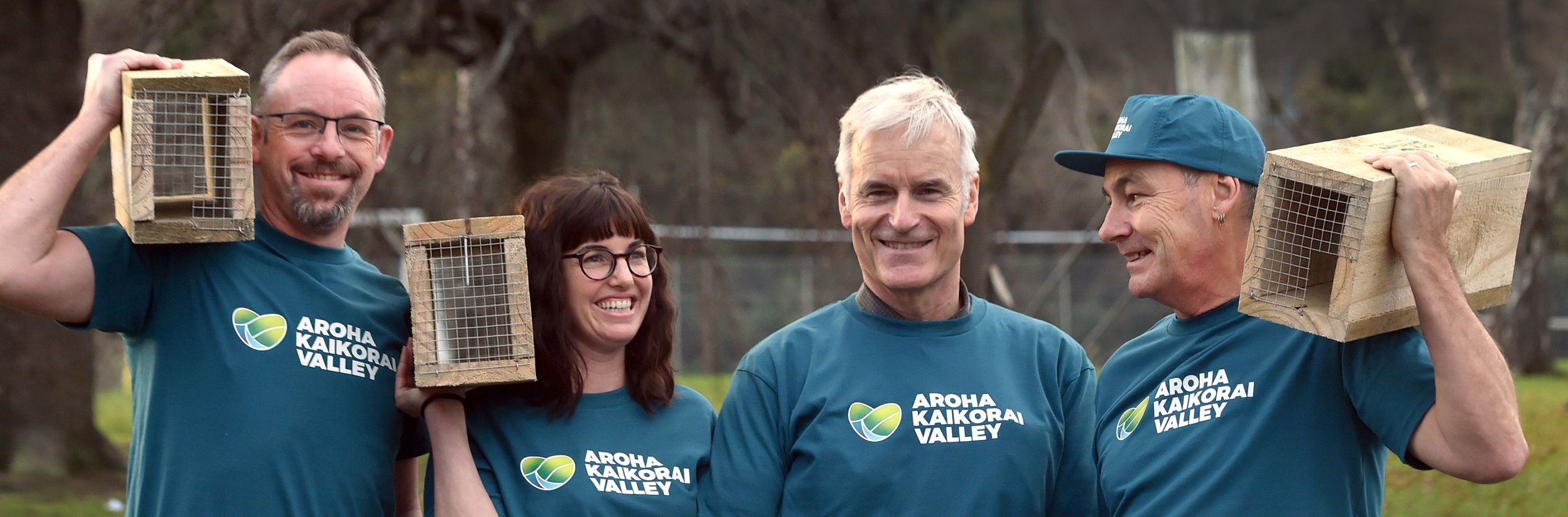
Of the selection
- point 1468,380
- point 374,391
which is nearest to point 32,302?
point 374,391

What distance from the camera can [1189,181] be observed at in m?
3.17

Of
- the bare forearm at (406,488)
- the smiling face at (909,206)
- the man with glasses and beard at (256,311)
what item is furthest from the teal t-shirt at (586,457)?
the smiling face at (909,206)

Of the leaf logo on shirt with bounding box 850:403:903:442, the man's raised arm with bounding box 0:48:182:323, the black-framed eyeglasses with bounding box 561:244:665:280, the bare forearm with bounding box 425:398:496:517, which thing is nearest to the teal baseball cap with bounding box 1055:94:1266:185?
the leaf logo on shirt with bounding box 850:403:903:442

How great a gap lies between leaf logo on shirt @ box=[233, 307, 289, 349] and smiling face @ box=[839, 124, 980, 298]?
1.43m

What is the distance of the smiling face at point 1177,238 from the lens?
3143 millimetres

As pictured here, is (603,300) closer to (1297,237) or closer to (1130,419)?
(1130,419)

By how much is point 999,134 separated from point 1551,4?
1881 centimetres

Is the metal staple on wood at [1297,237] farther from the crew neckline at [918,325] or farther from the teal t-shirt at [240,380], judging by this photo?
the teal t-shirt at [240,380]

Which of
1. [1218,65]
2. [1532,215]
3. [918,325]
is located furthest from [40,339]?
[1532,215]

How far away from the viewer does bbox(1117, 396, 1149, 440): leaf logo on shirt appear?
10.4ft

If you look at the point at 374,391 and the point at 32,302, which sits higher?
the point at 32,302

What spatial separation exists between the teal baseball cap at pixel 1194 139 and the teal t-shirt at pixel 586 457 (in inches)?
50.8

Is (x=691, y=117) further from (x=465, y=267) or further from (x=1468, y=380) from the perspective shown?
(x=1468, y=380)

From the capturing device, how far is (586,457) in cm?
330
